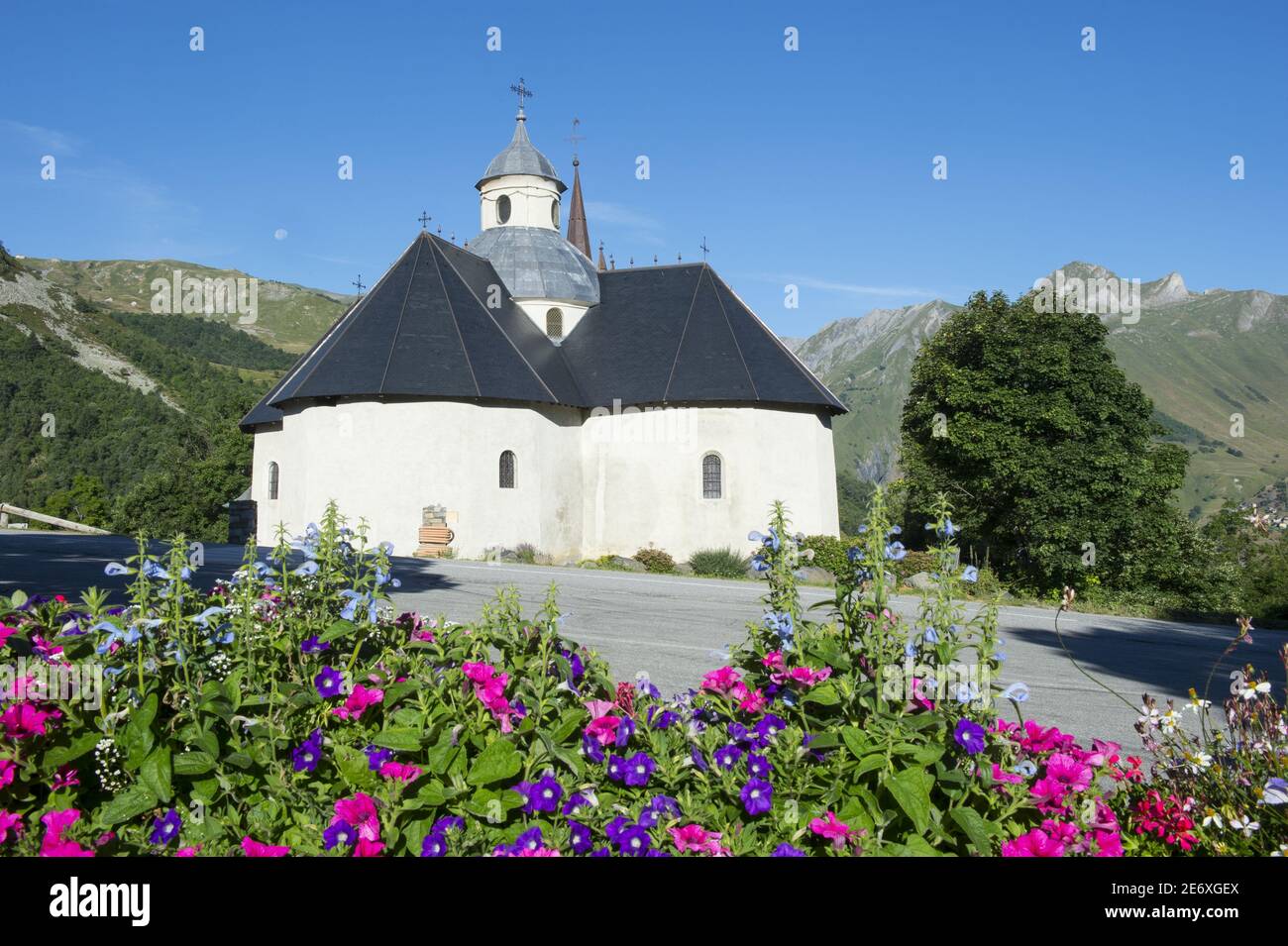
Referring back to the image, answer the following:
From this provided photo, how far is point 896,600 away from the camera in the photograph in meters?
16.2

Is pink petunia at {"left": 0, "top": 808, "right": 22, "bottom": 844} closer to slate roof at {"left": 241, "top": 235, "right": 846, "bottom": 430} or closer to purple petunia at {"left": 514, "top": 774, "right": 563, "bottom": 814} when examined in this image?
purple petunia at {"left": 514, "top": 774, "right": 563, "bottom": 814}

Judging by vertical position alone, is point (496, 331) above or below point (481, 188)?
below

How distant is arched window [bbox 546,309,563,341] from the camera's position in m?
33.7

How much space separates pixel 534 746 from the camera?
12.9 ft

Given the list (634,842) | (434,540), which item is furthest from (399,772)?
(434,540)

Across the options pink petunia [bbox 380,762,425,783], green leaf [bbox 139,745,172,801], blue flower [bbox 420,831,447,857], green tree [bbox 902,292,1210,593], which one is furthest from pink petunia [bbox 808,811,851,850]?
green tree [bbox 902,292,1210,593]

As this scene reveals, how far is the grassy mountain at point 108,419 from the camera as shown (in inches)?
2482

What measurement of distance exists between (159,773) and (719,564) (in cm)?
2392

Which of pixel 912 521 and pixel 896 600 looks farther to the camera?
pixel 912 521

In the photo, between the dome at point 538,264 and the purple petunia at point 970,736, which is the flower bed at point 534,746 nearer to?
the purple petunia at point 970,736

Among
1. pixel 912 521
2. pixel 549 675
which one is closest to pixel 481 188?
pixel 912 521

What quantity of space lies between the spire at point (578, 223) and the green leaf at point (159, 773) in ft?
150
